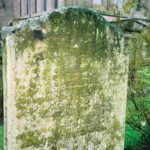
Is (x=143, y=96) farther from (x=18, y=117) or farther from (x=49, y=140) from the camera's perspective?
(x=18, y=117)

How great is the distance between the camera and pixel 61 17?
140 inches

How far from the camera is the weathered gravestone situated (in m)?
3.45

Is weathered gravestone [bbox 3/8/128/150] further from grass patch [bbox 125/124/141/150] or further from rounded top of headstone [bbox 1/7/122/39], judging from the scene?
grass patch [bbox 125/124/141/150]

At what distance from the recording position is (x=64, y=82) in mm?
3713

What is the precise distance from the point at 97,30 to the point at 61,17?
18.1 inches

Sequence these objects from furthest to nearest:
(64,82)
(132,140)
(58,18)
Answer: (132,140) < (64,82) < (58,18)

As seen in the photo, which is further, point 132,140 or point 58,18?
point 132,140

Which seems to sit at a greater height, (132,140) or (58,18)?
(58,18)

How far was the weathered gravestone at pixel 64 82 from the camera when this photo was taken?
345cm

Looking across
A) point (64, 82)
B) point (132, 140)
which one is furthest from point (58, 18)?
point (132, 140)

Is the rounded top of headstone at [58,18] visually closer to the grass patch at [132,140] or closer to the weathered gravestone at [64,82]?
the weathered gravestone at [64,82]

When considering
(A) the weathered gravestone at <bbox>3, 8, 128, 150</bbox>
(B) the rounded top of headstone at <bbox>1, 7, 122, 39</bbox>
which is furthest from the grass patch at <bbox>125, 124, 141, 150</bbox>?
(B) the rounded top of headstone at <bbox>1, 7, 122, 39</bbox>

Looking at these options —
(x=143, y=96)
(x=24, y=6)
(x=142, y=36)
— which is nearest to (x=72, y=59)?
(x=142, y=36)

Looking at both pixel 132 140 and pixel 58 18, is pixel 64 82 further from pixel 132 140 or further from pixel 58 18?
pixel 132 140
